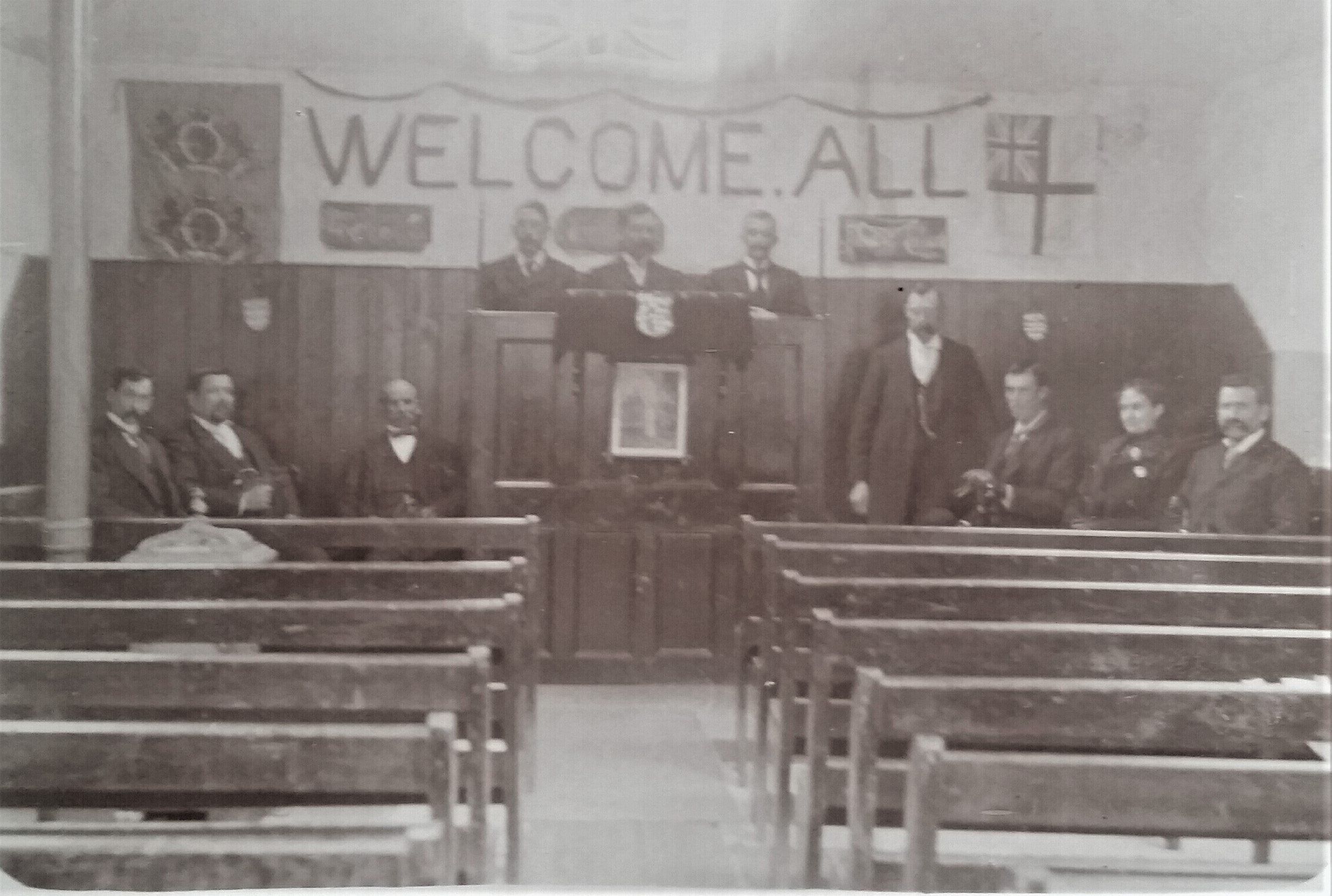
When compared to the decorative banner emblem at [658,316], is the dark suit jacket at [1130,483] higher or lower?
lower

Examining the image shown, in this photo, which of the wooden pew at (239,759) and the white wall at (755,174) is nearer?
the wooden pew at (239,759)

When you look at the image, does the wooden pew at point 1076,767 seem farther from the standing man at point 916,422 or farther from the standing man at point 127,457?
the standing man at point 127,457

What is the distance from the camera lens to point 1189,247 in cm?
244

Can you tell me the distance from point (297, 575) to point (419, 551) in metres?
0.41

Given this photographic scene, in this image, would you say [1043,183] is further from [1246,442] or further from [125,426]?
[125,426]

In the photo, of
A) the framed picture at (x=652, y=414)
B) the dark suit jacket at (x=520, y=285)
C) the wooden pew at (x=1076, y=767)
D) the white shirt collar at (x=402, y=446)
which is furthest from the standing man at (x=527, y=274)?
the wooden pew at (x=1076, y=767)

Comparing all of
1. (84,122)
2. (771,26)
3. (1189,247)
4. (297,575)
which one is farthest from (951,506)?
(84,122)

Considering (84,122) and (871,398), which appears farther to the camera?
(871,398)

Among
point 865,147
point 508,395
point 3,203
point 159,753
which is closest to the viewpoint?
point 159,753

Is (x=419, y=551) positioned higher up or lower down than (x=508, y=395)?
lower down

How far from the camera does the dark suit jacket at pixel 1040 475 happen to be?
99.0 inches

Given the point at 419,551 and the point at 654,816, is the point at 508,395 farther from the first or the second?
the point at 654,816

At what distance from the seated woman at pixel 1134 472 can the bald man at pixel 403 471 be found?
5.29 ft

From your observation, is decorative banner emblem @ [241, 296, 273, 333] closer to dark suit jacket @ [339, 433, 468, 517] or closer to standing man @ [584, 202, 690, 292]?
dark suit jacket @ [339, 433, 468, 517]
